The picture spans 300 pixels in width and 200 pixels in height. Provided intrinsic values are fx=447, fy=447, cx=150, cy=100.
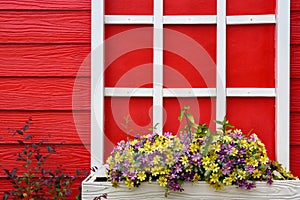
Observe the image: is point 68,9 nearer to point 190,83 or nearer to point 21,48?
point 21,48

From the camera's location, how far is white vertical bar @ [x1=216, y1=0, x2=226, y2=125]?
1896mm

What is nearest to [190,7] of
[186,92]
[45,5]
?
[186,92]

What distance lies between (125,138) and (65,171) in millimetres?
295

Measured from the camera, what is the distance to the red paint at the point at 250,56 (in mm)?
1908

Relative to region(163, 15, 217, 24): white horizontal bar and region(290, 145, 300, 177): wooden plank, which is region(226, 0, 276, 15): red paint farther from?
region(290, 145, 300, 177): wooden plank

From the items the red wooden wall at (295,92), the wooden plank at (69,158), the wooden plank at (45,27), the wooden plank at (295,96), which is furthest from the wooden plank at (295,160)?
the wooden plank at (45,27)

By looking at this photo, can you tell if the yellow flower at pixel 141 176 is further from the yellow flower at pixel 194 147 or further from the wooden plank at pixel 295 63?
the wooden plank at pixel 295 63

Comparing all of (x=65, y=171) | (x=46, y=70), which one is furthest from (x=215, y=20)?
(x=65, y=171)

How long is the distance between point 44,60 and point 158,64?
493 millimetres

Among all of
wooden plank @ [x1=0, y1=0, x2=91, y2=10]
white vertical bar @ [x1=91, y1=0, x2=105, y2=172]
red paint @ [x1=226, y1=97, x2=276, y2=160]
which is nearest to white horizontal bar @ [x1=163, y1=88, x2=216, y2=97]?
red paint @ [x1=226, y1=97, x2=276, y2=160]

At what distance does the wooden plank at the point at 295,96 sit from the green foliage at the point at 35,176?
0.94 m

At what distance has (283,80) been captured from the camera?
1.85m

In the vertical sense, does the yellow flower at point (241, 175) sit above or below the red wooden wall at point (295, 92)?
below

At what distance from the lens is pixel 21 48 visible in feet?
6.36
